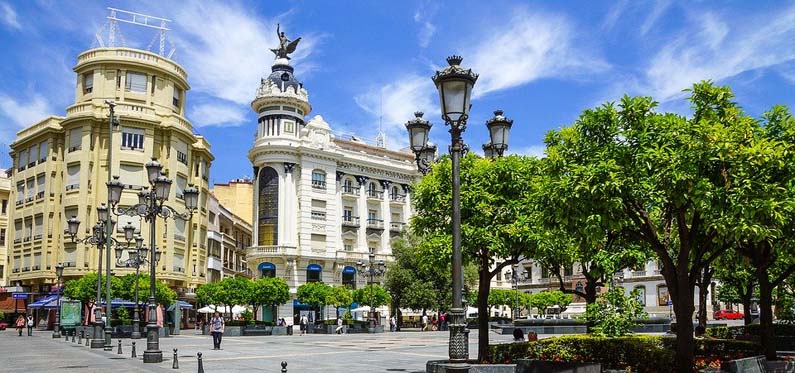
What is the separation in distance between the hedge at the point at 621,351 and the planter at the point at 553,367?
0.61 m

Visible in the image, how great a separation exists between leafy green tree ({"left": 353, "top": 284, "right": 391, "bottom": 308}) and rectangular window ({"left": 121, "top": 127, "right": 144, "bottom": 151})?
63.6ft

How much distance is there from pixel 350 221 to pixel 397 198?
6.20 meters

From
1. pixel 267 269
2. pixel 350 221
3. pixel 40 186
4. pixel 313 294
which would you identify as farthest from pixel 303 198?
pixel 40 186

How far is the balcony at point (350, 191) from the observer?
225 ft

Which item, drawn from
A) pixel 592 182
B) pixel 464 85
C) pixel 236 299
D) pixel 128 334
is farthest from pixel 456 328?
pixel 236 299

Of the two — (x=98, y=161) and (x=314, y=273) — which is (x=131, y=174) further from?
(x=314, y=273)

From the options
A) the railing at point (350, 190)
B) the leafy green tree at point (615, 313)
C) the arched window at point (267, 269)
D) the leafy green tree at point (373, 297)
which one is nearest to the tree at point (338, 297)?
the leafy green tree at point (373, 297)

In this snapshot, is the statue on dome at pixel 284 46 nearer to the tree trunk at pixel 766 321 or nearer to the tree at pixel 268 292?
the tree at pixel 268 292

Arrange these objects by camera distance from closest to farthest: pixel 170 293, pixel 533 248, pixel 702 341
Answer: pixel 702 341, pixel 533 248, pixel 170 293

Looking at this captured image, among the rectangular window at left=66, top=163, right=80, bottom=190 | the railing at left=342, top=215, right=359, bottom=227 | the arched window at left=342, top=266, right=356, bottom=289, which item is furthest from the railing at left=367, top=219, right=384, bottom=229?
the rectangular window at left=66, top=163, right=80, bottom=190

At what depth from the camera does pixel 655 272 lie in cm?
7031

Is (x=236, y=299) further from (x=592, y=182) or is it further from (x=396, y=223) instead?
(x=592, y=182)

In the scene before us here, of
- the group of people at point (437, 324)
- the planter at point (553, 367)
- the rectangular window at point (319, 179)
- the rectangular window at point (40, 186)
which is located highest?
the rectangular window at point (319, 179)

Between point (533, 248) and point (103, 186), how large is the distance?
43.2 meters
